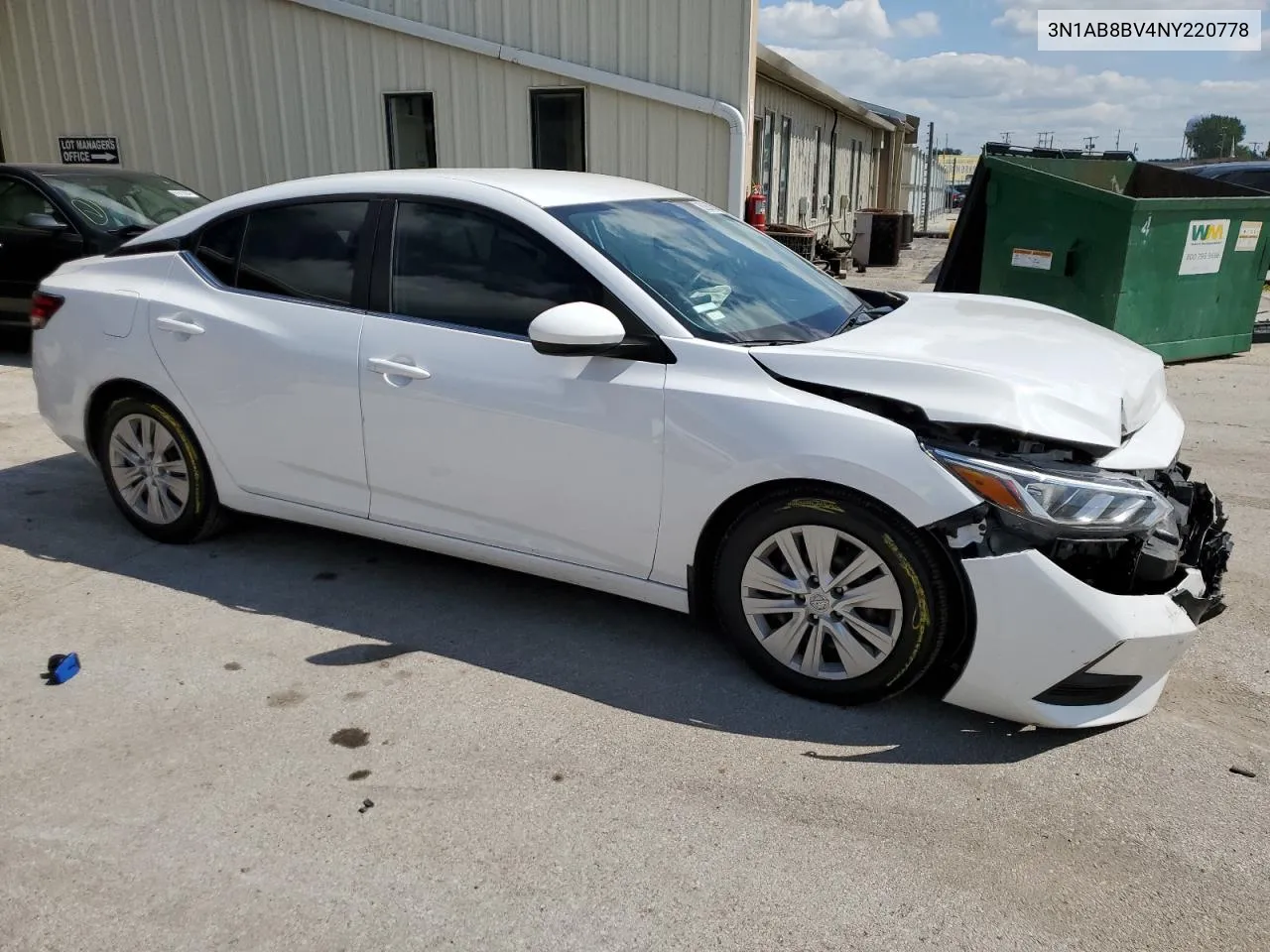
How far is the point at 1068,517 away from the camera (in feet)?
9.59

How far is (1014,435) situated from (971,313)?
4.01 ft

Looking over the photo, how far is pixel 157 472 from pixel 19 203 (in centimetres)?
539

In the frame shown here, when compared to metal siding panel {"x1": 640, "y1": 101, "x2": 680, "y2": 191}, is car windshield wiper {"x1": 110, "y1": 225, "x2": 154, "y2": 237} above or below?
below

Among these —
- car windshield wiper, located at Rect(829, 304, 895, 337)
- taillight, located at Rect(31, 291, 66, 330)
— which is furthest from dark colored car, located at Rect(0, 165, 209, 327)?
car windshield wiper, located at Rect(829, 304, 895, 337)

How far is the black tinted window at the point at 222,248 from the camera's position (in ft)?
14.2

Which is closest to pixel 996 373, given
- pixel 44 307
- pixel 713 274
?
pixel 713 274

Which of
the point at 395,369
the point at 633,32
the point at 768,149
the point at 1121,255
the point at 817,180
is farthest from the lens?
the point at 817,180

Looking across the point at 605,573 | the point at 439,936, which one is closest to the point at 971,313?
the point at 605,573

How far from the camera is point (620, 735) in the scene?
10.5 ft

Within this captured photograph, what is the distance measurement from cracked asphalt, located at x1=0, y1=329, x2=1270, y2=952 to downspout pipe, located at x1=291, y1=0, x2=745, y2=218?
7.44 metres

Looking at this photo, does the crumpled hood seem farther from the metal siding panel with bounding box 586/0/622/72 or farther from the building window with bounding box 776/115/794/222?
the building window with bounding box 776/115/794/222

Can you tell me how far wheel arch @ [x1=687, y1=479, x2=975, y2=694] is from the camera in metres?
3.03

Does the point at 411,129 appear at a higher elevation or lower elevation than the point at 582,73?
lower

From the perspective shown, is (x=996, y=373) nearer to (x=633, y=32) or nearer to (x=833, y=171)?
(x=633, y=32)
